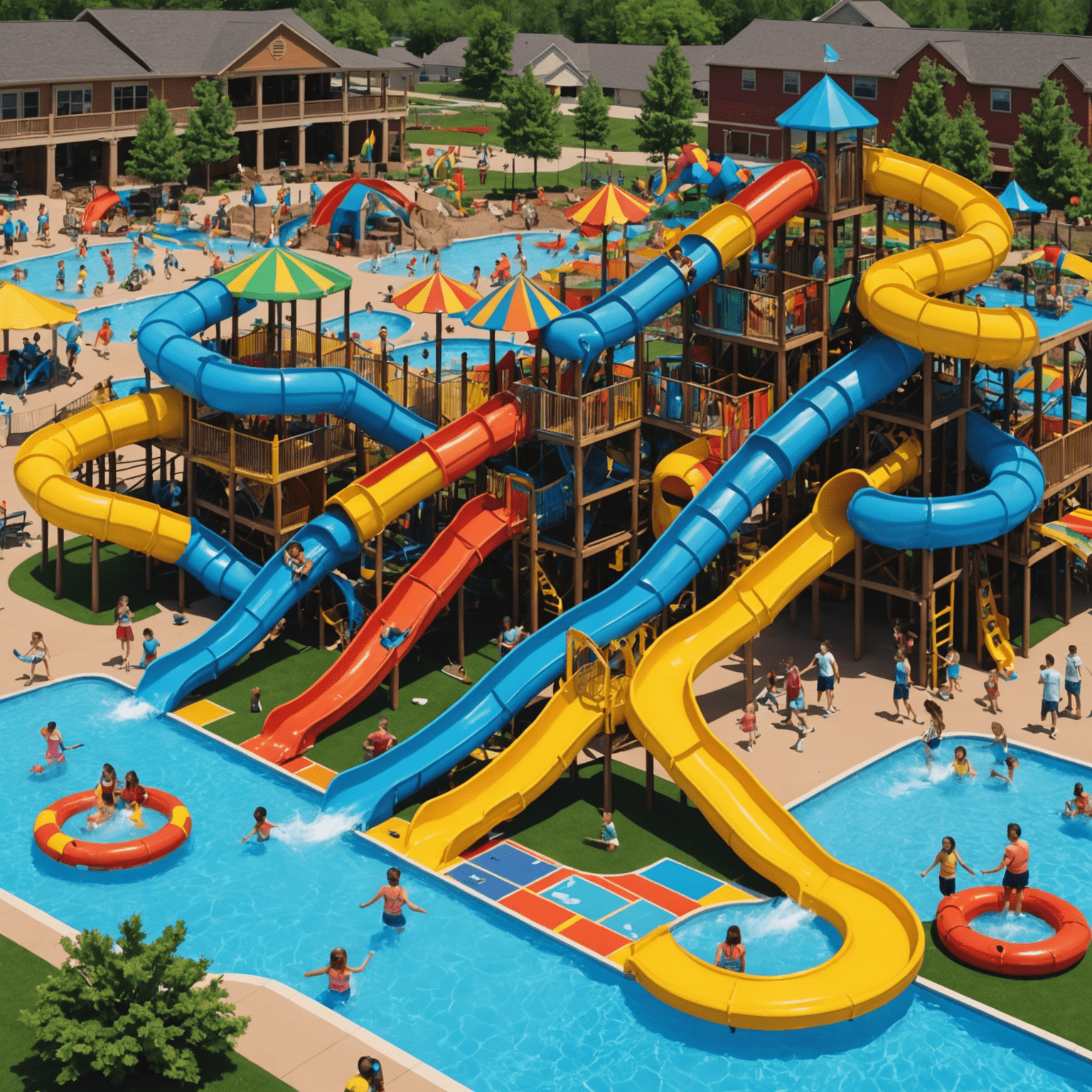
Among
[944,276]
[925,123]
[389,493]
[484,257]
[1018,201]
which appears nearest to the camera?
[389,493]

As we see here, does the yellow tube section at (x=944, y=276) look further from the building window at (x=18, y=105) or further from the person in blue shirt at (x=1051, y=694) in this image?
the building window at (x=18, y=105)

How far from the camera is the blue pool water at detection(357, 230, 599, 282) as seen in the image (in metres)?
62.6

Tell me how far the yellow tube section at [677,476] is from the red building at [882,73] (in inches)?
1759

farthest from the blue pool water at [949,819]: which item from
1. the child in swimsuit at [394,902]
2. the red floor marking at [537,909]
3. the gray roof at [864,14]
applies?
the gray roof at [864,14]

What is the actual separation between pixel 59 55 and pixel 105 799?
181ft

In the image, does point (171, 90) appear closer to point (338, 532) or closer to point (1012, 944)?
point (338, 532)

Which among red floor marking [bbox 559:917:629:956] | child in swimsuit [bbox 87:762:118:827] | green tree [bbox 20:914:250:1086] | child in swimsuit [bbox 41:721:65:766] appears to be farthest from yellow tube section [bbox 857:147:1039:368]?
green tree [bbox 20:914:250:1086]

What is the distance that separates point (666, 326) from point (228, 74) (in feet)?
157

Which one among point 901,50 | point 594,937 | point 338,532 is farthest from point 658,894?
point 901,50

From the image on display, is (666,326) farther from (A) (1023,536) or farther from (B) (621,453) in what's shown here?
(A) (1023,536)

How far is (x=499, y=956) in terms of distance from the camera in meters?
22.4

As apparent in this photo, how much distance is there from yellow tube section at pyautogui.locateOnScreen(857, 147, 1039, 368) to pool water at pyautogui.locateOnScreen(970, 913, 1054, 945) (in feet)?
33.8

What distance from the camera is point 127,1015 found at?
18.9 m

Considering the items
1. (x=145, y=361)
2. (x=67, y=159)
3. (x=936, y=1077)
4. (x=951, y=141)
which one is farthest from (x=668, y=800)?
(x=67, y=159)
